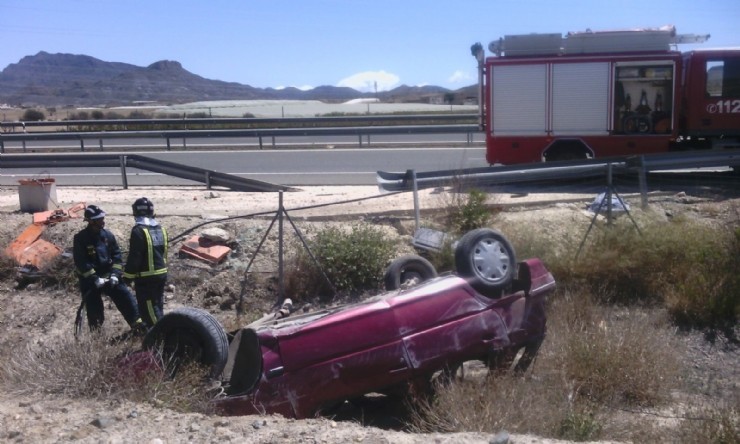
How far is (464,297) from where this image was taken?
7238 mm

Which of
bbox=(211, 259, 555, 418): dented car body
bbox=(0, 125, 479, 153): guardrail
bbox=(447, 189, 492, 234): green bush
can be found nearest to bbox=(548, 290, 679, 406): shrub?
bbox=(211, 259, 555, 418): dented car body

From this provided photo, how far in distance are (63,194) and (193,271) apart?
257 inches

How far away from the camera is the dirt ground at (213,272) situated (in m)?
5.54

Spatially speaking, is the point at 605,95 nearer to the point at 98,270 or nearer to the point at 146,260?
the point at 146,260

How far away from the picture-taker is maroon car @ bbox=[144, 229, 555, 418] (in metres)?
6.72

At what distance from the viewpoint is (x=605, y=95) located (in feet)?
53.7

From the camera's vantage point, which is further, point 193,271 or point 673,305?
point 193,271

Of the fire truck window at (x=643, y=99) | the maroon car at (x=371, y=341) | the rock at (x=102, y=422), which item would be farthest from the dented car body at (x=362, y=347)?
the fire truck window at (x=643, y=99)

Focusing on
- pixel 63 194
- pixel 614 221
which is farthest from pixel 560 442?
pixel 63 194

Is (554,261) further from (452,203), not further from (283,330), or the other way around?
(283,330)

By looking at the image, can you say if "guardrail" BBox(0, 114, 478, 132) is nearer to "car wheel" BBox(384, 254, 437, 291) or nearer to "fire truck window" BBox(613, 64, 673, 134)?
"fire truck window" BBox(613, 64, 673, 134)

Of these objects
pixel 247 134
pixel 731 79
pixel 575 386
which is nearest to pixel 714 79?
pixel 731 79

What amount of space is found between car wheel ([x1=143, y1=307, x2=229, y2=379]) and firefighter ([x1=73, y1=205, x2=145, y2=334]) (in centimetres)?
197

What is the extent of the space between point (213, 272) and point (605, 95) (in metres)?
8.68
